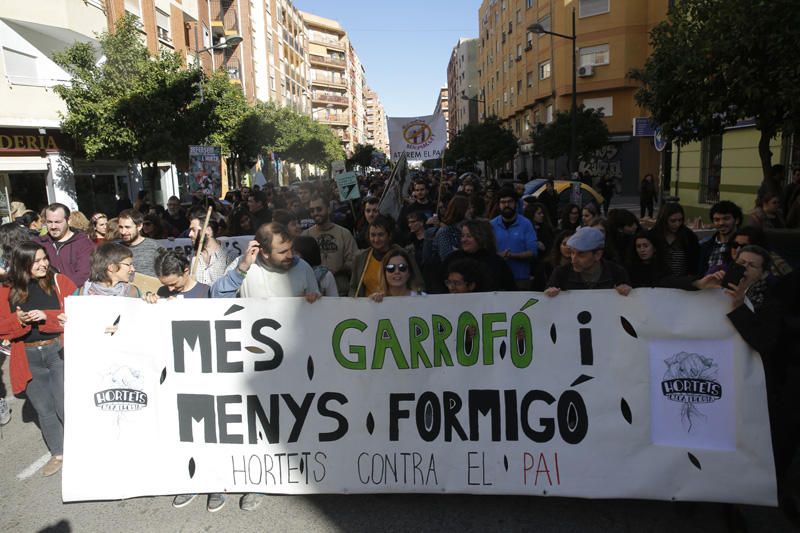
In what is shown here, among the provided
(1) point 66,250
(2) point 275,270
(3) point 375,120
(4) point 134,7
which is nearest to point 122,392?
(2) point 275,270

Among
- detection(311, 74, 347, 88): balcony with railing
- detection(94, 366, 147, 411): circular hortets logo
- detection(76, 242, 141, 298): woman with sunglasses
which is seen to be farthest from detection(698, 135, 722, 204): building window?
detection(311, 74, 347, 88): balcony with railing

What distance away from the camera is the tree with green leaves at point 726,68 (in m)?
7.53

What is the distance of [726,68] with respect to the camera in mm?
8234

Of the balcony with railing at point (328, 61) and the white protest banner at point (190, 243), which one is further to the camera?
the balcony with railing at point (328, 61)

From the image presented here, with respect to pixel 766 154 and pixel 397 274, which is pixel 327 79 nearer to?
pixel 766 154

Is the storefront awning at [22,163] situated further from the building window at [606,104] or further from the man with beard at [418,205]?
the building window at [606,104]

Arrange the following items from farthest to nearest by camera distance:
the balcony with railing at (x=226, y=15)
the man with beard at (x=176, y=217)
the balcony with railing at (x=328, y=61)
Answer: the balcony with railing at (x=328, y=61), the balcony with railing at (x=226, y=15), the man with beard at (x=176, y=217)

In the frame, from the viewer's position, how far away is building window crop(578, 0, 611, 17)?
105ft

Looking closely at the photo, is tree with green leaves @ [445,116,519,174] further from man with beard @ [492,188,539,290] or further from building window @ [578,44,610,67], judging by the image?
man with beard @ [492,188,539,290]

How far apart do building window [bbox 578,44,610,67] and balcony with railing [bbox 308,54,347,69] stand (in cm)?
5445

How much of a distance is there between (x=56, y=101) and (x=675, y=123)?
17.2 m

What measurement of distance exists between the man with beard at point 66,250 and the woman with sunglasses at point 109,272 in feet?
4.78

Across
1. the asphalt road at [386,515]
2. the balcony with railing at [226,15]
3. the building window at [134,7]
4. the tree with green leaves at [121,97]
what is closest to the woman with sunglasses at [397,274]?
the asphalt road at [386,515]

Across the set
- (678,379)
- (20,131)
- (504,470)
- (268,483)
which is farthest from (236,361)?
(20,131)
